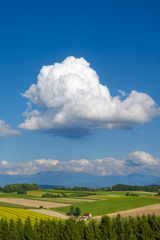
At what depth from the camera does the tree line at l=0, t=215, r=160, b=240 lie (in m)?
60.2

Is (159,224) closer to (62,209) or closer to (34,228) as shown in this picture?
(34,228)

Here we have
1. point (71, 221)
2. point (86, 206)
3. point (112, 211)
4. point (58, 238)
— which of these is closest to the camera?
point (58, 238)

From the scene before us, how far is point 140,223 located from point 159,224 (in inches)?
165

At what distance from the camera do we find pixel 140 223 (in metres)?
63.8

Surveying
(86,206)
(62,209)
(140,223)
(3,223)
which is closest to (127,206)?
(86,206)

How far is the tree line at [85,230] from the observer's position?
60.2 m

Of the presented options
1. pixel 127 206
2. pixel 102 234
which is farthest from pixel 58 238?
pixel 127 206

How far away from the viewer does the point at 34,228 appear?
64.1 metres

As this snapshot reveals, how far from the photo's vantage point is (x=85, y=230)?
62094mm

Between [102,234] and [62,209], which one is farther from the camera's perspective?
[62,209]

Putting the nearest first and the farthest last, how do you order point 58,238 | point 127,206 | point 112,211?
point 58,238, point 112,211, point 127,206

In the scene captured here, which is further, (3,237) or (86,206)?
(86,206)

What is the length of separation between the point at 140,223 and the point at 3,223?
31708 mm

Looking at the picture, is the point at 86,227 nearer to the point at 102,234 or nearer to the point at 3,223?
the point at 102,234
